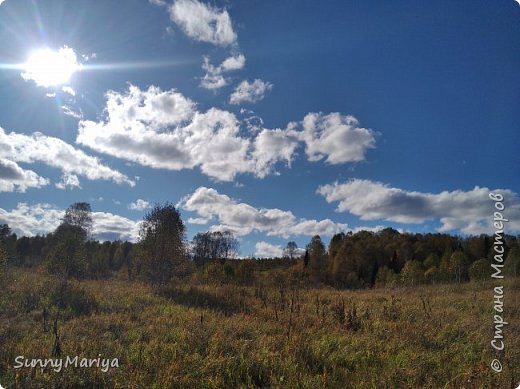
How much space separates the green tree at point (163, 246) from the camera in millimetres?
25953

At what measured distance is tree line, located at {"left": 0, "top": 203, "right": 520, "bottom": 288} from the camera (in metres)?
25.4

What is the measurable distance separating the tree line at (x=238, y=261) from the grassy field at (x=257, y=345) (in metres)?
4.14

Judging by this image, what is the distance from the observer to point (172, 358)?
6840mm

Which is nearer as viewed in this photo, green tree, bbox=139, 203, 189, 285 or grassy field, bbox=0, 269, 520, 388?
grassy field, bbox=0, 269, 520, 388

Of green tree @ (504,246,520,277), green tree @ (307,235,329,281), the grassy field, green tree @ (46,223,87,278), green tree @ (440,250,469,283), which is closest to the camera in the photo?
the grassy field

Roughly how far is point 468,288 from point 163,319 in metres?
16.0

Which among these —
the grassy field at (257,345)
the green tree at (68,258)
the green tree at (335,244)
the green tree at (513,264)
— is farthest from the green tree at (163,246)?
the green tree at (335,244)

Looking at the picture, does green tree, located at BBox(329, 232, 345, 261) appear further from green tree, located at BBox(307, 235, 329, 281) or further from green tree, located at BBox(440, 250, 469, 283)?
green tree, located at BBox(440, 250, 469, 283)

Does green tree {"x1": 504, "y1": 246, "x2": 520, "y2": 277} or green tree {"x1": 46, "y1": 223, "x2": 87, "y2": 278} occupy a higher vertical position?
green tree {"x1": 504, "y1": 246, "x2": 520, "y2": 277}

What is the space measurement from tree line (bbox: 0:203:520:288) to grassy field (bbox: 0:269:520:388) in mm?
4140

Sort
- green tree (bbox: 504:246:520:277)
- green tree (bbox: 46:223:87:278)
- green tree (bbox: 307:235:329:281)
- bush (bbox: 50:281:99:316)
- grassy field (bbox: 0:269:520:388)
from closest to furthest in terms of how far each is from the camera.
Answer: grassy field (bbox: 0:269:520:388)
bush (bbox: 50:281:99:316)
green tree (bbox: 504:246:520:277)
green tree (bbox: 46:223:87:278)
green tree (bbox: 307:235:329:281)

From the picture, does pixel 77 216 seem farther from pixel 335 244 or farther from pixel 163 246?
pixel 335 244

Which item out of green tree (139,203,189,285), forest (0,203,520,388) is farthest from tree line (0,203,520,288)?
forest (0,203,520,388)

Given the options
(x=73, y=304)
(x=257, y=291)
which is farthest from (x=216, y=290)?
(x=73, y=304)
